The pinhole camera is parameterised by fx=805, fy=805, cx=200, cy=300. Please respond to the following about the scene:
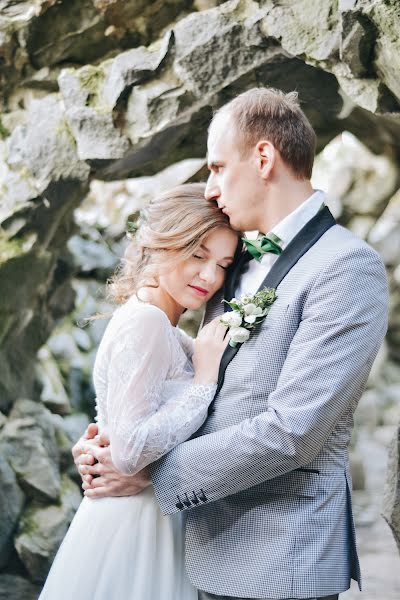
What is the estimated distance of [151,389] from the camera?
7.15 feet

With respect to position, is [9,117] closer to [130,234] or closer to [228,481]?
[130,234]

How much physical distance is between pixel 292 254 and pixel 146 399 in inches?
21.8

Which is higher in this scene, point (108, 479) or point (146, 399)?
point (146, 399)

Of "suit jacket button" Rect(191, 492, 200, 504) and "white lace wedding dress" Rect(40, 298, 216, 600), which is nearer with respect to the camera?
"suit jacket button" Rect(191, 492, 200, 504)

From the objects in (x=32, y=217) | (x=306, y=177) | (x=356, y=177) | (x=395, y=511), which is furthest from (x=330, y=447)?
(x=356, y=177)

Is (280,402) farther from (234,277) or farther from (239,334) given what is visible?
(234,277)

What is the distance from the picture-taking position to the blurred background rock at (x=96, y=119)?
3.31m

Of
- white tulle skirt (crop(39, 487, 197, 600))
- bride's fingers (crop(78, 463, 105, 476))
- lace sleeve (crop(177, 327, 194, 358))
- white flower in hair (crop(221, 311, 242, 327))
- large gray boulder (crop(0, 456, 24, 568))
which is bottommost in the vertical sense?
large gray boulder (crop(0, 456, 24, 568))

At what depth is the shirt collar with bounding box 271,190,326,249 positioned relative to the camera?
7.28ft

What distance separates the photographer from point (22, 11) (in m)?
4.01

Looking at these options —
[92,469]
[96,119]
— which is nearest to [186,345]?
[92,469]

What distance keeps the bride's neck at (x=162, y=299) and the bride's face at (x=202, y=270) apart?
0.17 ft

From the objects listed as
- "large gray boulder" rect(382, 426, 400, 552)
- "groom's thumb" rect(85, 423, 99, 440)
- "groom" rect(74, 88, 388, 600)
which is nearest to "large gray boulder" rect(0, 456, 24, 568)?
"large gray boulder" rect(382, 426, 400, 552)

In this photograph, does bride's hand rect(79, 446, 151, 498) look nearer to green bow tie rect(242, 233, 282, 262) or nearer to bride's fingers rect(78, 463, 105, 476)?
bride's fingers rect(78, 463, 105, 476)
